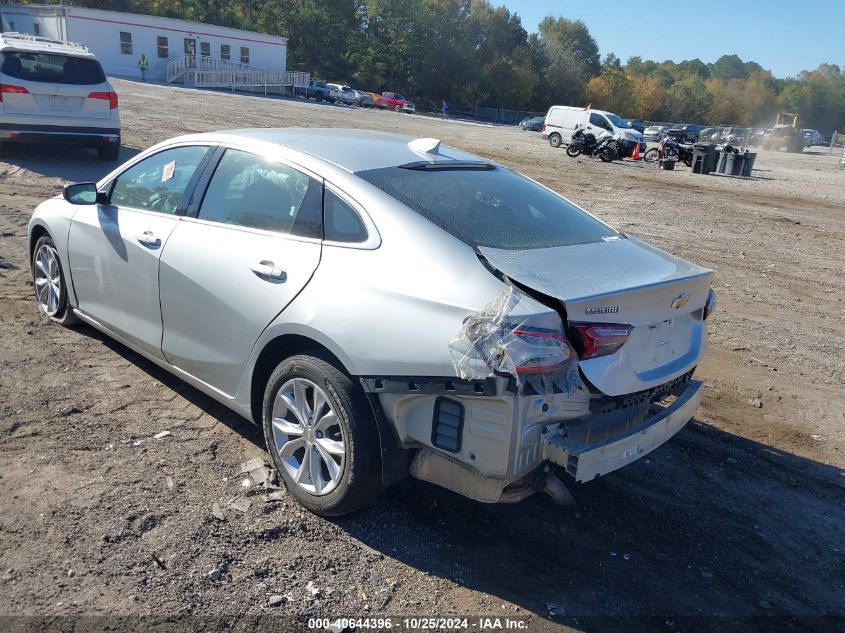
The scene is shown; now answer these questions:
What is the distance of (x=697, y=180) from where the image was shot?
75.7 feet

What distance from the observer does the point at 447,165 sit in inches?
158

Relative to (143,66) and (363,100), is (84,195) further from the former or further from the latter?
(363,100)

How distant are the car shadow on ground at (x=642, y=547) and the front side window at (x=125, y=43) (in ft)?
174

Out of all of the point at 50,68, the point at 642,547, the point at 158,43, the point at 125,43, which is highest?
the point at 158,43

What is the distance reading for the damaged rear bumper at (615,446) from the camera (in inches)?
115

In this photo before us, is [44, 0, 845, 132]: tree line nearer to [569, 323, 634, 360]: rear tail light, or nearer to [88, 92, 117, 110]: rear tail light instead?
[88, 92, 117, 110]: rear tail light

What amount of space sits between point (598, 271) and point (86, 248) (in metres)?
3.43

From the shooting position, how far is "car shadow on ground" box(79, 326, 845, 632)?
3027 mm

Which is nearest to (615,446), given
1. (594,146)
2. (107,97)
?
(107,97)

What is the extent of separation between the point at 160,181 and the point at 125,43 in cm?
5232

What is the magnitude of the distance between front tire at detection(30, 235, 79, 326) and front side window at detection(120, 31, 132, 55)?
167 feet

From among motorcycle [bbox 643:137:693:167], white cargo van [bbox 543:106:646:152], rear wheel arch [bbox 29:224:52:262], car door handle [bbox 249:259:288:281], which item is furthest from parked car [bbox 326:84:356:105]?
car door handle [bbox 249:259:288:281]

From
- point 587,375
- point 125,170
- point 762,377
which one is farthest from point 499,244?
point 762,377

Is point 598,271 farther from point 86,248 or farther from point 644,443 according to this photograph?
point 86,248
